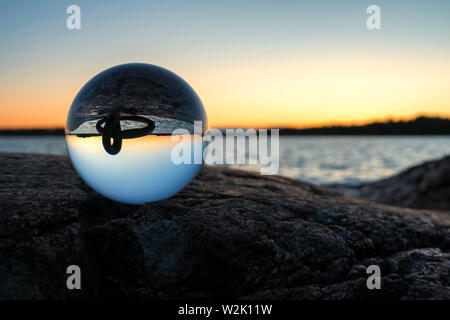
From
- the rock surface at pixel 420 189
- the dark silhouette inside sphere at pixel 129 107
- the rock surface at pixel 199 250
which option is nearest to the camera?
the rock surface at pixel 199 250

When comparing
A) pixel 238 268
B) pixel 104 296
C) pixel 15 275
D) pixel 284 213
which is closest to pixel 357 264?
pixel 284 213

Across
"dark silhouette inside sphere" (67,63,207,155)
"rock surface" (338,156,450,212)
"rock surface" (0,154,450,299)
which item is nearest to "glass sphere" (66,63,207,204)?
"dark silhouette inside sphere" (67,63,207,155)

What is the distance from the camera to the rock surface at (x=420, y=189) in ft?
24.9

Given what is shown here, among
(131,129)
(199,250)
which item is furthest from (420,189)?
(131,129)

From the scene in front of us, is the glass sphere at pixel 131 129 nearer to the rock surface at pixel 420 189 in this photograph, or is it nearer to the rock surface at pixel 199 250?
the rock surface at pixel 199 250

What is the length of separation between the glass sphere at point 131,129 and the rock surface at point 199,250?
0.32 meters

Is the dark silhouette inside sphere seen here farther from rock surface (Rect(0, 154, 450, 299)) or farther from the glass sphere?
rock surface (Rect(0, 154, 450, 299))

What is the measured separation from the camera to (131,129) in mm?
2658

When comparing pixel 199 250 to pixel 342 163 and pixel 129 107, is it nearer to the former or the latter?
pixel 129 107

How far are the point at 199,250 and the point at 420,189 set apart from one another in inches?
287

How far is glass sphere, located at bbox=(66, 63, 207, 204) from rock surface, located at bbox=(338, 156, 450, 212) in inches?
262

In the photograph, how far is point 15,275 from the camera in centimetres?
218

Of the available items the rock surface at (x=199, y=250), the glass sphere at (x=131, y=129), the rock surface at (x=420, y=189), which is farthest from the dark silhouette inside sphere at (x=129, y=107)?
the rock surface at (x=420, y=189)
